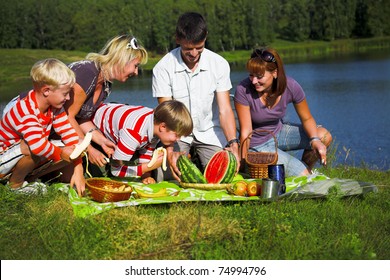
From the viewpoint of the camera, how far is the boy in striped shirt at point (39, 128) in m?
6.11

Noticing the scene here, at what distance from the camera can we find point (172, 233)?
484 centimetres

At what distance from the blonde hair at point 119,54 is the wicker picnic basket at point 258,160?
155cm

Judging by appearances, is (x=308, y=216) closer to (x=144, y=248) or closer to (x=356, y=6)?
(x=144, y=248)

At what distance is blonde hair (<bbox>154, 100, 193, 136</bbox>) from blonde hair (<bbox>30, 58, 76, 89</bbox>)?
974 mm

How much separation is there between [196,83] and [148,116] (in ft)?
2.58

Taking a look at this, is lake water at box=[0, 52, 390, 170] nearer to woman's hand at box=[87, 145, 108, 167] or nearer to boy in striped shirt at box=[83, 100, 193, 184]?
boy in striped shirt at box=[83, 100, 193, 184]

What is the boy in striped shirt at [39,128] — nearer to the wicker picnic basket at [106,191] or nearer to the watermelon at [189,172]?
the wicker picnic basket at [106,191]

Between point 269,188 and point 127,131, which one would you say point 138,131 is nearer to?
point 127,131

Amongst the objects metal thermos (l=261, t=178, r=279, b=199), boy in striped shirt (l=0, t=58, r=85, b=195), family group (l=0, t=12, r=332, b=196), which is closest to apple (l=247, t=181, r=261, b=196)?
metal thermos (l=261, t=178, r=279, b=199)

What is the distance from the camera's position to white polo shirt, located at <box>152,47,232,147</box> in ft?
23.5

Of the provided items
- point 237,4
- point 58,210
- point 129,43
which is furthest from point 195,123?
point 237,4

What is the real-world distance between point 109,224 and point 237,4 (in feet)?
265

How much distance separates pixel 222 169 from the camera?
21.2 feet

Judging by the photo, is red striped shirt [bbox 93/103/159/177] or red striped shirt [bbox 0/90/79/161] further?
red striped shirt [bbox 93/103/159/177]
